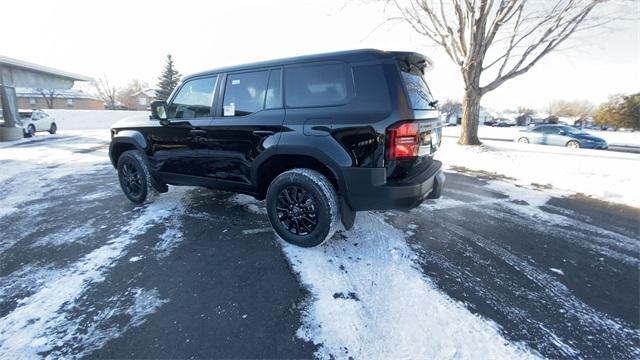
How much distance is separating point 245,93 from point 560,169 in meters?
7.97

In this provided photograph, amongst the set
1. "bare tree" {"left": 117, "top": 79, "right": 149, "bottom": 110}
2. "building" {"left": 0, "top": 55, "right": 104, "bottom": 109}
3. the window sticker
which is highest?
"bare tree" {"left": 117, "top": 79, "right": 149, "bottom": 110}

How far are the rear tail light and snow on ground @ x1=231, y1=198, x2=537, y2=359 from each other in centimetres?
106

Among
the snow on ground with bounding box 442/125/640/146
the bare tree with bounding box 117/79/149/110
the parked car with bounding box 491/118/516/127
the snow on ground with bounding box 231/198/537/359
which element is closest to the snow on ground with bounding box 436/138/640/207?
the snow on ground with bounding box 231/198/537/359

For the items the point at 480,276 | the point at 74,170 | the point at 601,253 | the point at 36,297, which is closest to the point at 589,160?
the point at 601,253

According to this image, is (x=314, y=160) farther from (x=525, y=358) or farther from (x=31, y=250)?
(x=31, y=250)

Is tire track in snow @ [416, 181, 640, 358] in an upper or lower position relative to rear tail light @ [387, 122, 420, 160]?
lower

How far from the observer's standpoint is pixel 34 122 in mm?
17266

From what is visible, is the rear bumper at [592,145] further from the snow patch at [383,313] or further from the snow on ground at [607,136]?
the snow patch at [383,313]

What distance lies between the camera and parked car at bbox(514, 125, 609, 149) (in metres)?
A: 14.4

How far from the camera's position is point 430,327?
81.7 inches

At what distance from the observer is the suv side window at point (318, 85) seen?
9.35 feet

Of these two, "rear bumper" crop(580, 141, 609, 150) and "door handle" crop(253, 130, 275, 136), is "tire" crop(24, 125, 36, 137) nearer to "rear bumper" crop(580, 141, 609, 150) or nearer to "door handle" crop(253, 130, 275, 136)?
"door handle" crop(253, 130, 275, 136)

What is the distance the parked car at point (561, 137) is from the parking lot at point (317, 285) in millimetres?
13029

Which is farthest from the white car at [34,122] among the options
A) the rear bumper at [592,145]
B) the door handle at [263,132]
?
the rear bumper at [592,145]
